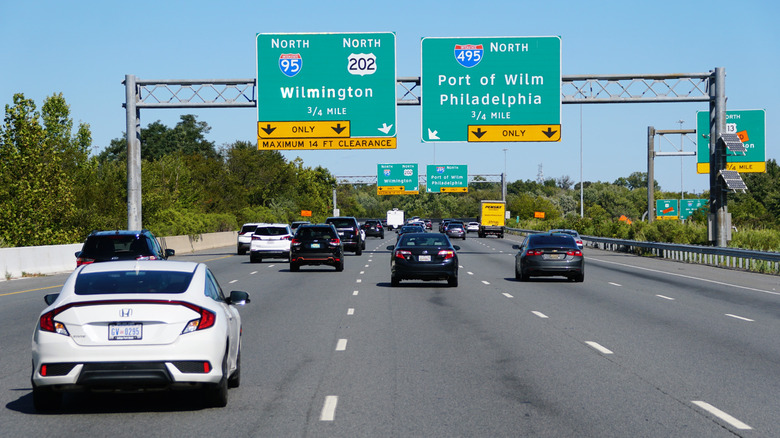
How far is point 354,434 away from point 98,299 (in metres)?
2.53

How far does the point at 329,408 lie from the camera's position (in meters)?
8.66

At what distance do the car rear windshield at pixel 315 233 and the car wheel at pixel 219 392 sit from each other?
80.5 ft

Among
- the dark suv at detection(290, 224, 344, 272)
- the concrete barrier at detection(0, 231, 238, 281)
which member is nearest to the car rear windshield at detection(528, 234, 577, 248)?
the dark suv at detection(290, 224, 344, 272)

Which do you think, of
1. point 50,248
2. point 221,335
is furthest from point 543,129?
point 221,335

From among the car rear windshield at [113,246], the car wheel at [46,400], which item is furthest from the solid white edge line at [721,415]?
the car rear windshield at [113,246]

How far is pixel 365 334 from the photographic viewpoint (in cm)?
1472

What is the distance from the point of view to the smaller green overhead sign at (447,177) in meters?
100

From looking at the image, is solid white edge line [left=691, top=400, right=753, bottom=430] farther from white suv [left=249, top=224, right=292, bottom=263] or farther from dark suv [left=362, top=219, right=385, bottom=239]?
dark suv [left=362, top=219, right=385, bottom=239]

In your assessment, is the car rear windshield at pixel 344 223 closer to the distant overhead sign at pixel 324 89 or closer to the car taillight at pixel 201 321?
the distant overhead sign at pixel 324 89

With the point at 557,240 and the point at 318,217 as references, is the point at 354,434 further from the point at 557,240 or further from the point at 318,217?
the point at 318,217

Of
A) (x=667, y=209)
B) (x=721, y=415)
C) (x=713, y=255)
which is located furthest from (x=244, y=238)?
(x=667, y=209)

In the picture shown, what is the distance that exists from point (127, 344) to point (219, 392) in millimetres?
952

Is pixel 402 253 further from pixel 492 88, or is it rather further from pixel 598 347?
pixel 492 88

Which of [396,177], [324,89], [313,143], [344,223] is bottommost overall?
[344,223]
